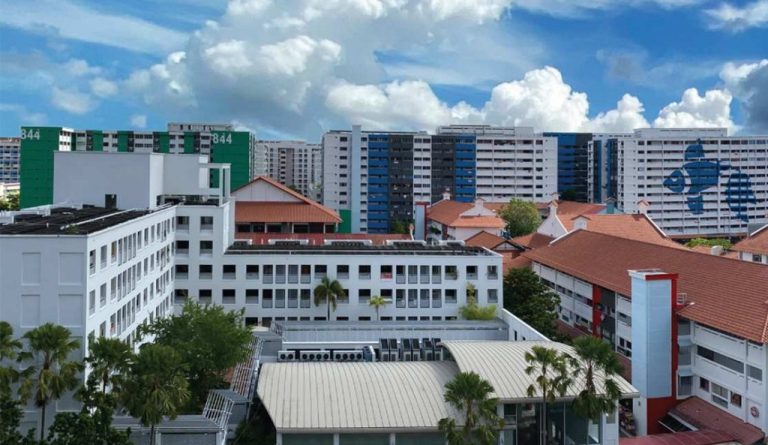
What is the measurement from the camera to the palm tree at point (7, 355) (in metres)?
25.0

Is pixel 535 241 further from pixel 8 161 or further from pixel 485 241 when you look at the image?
pixel 8 161

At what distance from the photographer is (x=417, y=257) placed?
5141cm

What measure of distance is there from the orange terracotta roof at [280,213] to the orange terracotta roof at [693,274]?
31.9 meters

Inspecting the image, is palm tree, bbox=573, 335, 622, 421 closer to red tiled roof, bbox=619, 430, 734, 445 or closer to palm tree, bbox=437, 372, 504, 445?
palm tree, bbox=437, 372, 504, 445

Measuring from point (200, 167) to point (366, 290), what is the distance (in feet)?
54.9

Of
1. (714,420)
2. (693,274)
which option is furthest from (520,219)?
(714,420)

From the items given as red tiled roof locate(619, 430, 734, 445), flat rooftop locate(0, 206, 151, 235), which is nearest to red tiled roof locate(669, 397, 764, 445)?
red tiled roof locate(619, 430, 734, 445)

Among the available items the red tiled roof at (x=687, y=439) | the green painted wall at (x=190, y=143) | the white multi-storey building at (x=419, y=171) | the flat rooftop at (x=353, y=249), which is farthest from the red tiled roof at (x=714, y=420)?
the green painted wall at (x=190, y=143)

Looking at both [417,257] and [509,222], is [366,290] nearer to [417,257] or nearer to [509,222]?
[417,257]

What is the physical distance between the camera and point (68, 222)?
120 ft

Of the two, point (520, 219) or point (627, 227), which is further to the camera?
point (520, 219)

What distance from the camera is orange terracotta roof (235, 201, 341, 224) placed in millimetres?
80938

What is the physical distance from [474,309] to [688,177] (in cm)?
9141

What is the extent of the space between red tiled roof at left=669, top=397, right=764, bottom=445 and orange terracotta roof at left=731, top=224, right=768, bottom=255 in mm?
30008
